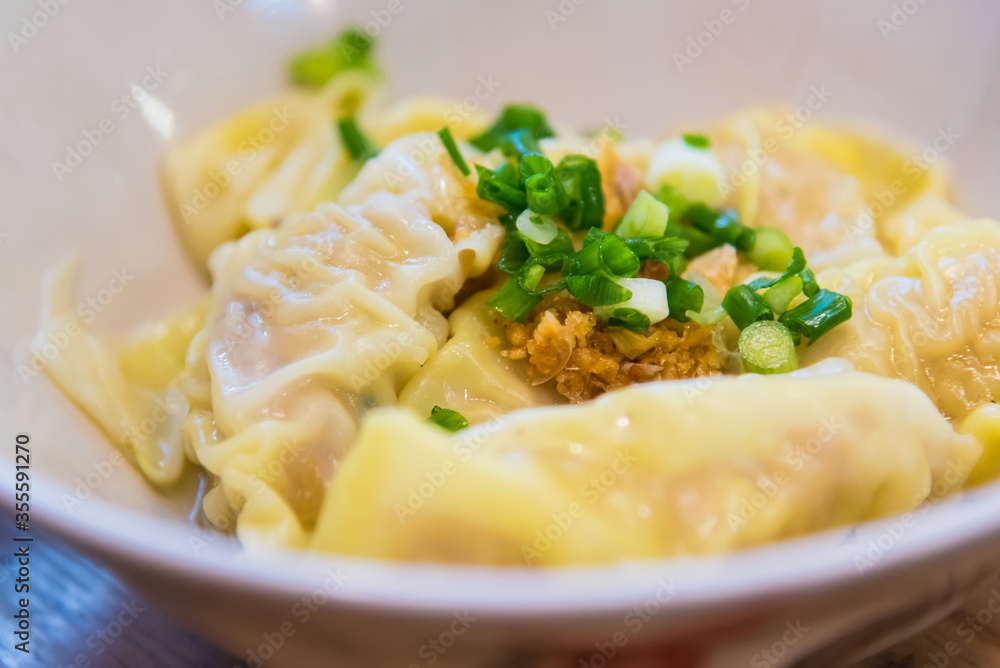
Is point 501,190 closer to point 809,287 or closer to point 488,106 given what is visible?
point 809,287

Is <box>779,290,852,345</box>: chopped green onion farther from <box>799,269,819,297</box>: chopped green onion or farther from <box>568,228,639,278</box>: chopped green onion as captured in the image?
<box>568,228,639,278</box>: chopped green onion

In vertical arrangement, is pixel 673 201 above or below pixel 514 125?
below

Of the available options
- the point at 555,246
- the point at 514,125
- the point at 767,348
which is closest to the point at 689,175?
the point at 514,125

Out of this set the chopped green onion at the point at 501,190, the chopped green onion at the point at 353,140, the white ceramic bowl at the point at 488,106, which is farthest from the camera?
the chopped green onion at the point at 353,140

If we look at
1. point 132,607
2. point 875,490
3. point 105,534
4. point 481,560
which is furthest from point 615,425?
point 132,607

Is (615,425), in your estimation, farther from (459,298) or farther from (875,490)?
(459,298)

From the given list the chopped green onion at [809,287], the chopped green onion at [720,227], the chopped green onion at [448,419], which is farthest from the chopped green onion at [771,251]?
the chopped green onion at [448,419]

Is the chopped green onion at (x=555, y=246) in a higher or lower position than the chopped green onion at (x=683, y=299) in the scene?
higher

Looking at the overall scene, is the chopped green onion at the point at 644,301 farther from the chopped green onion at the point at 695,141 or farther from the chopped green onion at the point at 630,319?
the chopped green onion at the point at 695,141
